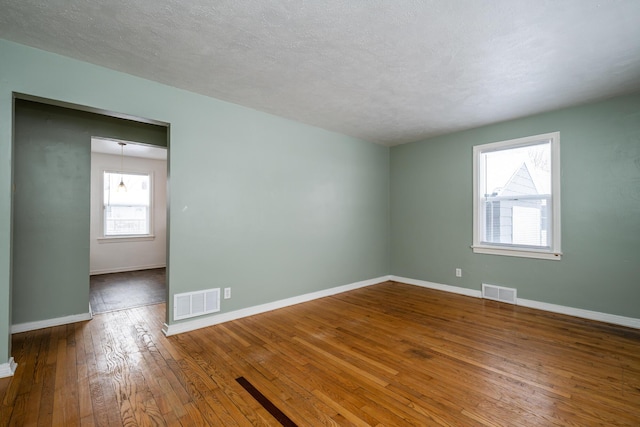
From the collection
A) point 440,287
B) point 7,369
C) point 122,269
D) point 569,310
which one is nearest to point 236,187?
point 7,369

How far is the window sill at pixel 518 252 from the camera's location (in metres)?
3.83

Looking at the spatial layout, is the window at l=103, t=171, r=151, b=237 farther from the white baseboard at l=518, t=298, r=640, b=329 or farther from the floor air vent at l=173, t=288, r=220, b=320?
the white baseboard at l=518, t=298, r=640, b=329

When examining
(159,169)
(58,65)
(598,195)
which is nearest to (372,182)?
(598,195)

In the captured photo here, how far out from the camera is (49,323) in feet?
11.0

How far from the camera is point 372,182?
5520 millimetres

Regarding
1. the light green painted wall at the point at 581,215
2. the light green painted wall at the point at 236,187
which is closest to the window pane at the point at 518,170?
the light green painted wall at the point at 581,215

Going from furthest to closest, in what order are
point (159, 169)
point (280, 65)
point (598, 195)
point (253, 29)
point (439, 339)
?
point (159, 169)
point (598, 195)
point (439, 339)
point (280, 65)
point (253, 29)

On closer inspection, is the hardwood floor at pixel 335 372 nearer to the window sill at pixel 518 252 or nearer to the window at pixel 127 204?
the window sill at pixel 518 252

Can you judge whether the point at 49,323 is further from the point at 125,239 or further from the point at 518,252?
the point at 518,252

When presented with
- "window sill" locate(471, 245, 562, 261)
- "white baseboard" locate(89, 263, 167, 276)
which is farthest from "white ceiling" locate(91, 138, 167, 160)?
"window sill" locate(471, 245, 562, 261)

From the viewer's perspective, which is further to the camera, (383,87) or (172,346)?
(383,87)

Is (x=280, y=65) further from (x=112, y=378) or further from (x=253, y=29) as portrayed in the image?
(x=112, y=378)

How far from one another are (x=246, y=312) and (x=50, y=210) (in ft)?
8.57

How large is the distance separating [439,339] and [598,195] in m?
2.72
